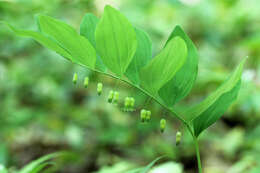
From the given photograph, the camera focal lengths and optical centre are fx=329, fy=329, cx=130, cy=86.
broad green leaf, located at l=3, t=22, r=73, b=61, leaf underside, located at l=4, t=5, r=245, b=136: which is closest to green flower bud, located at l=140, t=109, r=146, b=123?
leaf underside, located at l=4, t=5, r=245, b=136

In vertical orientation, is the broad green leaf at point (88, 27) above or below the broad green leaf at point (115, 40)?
above

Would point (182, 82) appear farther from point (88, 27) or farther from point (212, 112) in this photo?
point (88, 27)

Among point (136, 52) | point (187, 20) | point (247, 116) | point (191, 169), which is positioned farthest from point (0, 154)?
point (187, 20)

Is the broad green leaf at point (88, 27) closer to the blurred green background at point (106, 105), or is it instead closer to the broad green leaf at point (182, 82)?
the broad green leaf at point (182, 82)

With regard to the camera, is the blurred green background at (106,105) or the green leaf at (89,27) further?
the blurred green background at (106,105)

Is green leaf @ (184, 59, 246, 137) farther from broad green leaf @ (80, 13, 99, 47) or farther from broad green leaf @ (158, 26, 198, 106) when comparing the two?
broad green leaf @ (80, 13, 99, 47)

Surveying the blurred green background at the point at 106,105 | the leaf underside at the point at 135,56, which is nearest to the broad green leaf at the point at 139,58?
the leaf underside at the point at 135,56

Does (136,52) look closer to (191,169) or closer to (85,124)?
(191,169)
